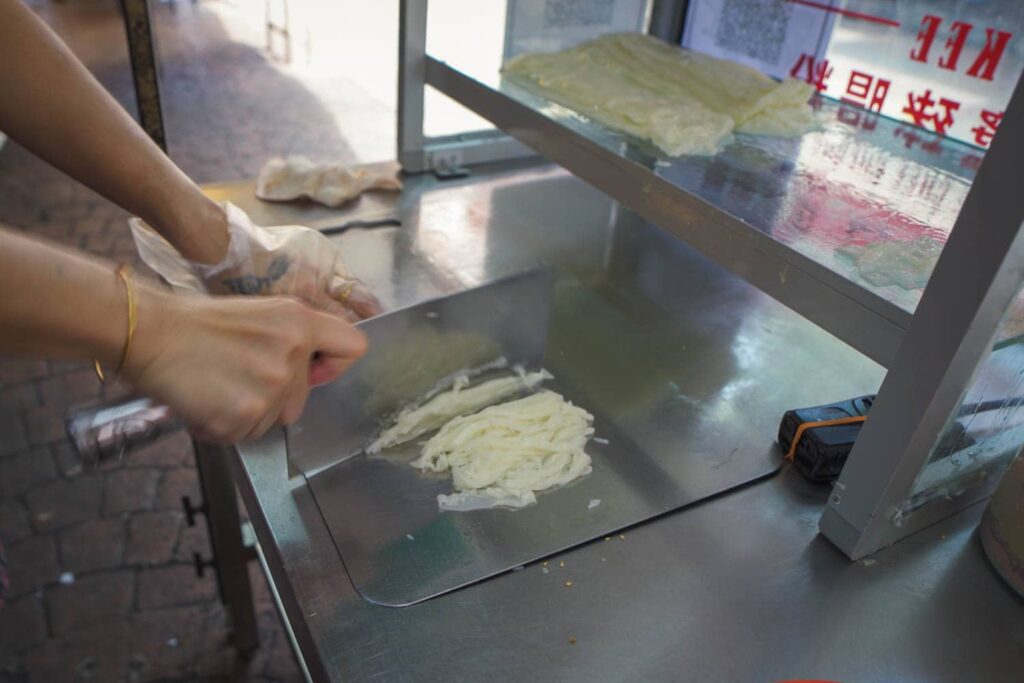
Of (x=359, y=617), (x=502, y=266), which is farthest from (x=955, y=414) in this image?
(x=502, y=266)

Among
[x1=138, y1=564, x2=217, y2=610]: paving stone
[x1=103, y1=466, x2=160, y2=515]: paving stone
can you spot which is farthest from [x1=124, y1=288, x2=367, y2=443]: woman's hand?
[x1=103, y1=466, x2=160, y2=515]: paving stone

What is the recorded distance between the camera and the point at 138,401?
69 cm

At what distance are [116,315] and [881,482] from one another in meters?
0.70

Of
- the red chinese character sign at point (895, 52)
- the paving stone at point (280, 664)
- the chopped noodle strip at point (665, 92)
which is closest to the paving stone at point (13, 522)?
the paving stone at point (280, 664)

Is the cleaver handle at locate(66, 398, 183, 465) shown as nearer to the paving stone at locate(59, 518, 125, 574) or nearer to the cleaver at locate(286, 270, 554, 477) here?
the cleaver at locate(286, 270, 554, 477)

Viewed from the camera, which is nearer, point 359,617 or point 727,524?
point 359,617

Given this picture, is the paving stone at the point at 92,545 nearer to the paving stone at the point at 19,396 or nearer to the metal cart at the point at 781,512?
A: the paving stone at the point at 19,396

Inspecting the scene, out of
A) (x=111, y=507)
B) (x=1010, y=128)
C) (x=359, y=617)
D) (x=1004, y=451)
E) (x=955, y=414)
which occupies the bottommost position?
(x=111, y=507)

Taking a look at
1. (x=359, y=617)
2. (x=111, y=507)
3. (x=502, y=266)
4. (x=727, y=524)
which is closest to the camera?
(x=359, y=617)

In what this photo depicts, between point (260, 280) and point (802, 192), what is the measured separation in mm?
741

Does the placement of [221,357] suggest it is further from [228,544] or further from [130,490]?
[130,490]

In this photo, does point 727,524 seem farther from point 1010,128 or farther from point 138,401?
point 138,401

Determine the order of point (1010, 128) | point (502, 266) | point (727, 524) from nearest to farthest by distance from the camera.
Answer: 1. point (1010, 128)
2. point (727, 524)
3. point (502, 266)

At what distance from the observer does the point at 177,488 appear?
6.27 ft
